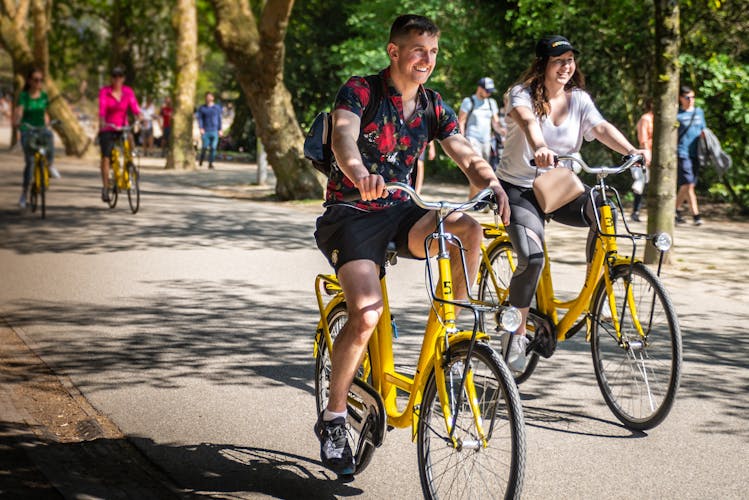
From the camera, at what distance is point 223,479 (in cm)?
457

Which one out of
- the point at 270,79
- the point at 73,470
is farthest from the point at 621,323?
the point at 270,79

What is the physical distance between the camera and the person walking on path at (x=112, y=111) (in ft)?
49.8

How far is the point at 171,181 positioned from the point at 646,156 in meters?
18.4

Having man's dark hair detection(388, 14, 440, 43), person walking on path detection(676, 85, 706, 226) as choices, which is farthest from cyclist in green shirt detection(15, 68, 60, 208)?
man's dark hair detection(388, 14, 440, 43)

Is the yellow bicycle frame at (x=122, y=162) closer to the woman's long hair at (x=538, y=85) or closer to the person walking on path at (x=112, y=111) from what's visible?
the person walking on path at (x=112, y=111)

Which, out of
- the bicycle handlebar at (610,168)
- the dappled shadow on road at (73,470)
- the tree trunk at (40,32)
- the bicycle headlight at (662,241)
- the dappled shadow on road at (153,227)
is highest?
the tree trunk at (40,32)

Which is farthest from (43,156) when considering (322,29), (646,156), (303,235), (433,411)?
(322,29)

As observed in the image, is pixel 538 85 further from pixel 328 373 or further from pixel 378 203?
pixel 328 373

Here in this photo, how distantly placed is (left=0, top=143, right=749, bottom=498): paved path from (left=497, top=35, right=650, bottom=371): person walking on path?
0.77 meters

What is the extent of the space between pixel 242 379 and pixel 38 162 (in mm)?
9741

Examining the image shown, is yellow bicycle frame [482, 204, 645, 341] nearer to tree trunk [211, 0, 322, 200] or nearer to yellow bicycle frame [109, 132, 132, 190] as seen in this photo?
yellow bicycle frame [109, 132, 132, 190]

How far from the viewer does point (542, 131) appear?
582 centimetres

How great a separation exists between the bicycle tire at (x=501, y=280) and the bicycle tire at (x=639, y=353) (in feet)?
1.69

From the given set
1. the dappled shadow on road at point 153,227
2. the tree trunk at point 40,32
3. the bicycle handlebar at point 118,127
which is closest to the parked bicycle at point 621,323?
the dappled shadow on road at point 153,227
